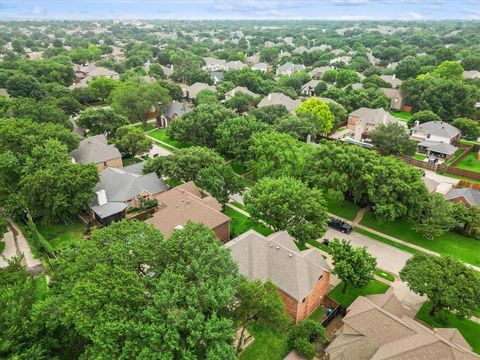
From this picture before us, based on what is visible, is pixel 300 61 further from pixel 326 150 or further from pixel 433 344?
pixel 433 344

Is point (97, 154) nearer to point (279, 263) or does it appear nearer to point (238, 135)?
point (238, 135)

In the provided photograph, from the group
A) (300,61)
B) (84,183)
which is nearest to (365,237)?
(84,183)

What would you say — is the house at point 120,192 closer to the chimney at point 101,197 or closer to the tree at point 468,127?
the chimney at point 101,197

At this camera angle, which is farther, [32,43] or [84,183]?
[32,43]

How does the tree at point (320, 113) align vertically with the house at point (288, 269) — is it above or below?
below

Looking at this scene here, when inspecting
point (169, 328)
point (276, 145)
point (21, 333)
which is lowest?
point (276, 145)

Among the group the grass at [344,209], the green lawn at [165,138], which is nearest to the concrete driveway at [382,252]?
the grass at [344,209]

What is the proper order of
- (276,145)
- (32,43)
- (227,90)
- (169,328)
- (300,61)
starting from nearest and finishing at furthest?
(169,328)
(276,145)
(227,90)
(300,61)
(32,43)
